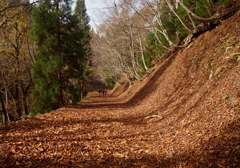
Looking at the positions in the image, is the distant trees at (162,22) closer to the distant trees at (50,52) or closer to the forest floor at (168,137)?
the forest floor at (168,137)

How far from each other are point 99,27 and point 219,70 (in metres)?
12.9

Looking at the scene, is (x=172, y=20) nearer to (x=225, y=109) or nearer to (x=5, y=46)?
(x=225, y=109)

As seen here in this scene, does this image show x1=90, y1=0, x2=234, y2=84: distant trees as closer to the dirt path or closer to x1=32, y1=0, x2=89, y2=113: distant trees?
x1=32, y1=0, x2=89, y2=113: distant trees

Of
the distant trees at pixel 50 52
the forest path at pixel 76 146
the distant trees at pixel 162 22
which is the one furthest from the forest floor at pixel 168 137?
the distant trees at pixel 50 52

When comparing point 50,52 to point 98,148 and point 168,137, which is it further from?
point 168,137

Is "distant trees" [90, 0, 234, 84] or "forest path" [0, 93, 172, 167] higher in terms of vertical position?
"distant trees" [90, 0, 234, 84]

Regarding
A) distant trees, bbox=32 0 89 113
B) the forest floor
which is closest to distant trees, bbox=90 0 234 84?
the forest floor

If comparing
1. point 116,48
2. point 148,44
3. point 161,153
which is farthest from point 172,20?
point 161,153

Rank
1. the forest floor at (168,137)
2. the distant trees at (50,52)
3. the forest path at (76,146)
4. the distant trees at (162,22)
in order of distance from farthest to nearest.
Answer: the distant trees at (50,52)
the distant trees at (162,22)
the forest path at (76,146)
the forest floor at (168,137)

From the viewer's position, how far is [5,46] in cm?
1254

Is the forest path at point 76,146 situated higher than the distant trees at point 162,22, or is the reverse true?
the distant trees at point 162,22

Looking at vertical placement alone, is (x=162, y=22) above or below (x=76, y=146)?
above

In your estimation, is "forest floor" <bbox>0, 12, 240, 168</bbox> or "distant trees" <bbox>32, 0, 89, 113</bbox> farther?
"distant trees" <bbox>32, 0, 89, 113</bbox>

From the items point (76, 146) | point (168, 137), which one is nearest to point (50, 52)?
point (76, 146)
